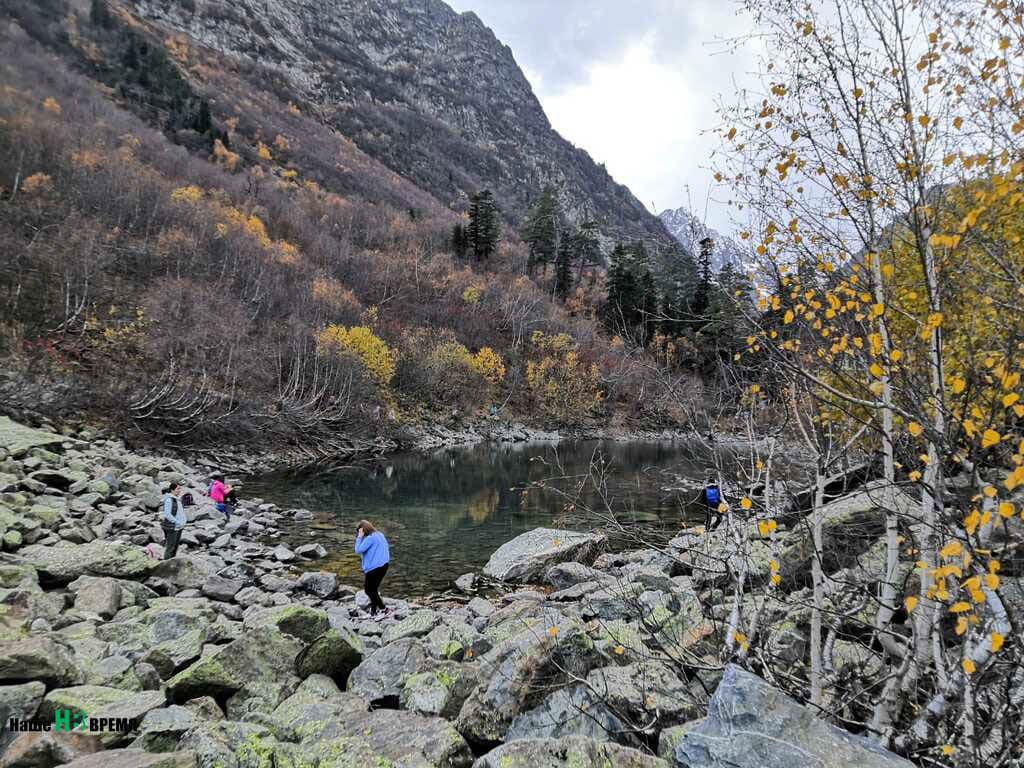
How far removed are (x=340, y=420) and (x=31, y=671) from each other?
32931 mm

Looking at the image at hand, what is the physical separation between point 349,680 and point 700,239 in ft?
19.7

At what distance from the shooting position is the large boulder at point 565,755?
10.8ft

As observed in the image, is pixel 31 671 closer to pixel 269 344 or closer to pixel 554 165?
pixel 269 344

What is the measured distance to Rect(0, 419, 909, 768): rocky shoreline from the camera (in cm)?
320

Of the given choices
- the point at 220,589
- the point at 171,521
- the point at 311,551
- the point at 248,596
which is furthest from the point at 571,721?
the point at 311,551

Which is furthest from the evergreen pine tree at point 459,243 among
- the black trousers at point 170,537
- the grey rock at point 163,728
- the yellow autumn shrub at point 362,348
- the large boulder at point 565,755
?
the large boulder at point 565,755

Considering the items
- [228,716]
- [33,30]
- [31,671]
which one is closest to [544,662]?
[228,716]

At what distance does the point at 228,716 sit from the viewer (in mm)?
4695

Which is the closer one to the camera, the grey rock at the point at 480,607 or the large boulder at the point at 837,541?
the large boulder at the point at 837,541

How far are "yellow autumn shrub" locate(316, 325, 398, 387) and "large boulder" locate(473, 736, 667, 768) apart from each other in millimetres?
36210

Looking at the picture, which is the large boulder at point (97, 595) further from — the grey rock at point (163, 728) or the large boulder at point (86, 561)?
the grey rock at point (163, 728)

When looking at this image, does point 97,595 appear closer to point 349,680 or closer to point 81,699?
point 81,699

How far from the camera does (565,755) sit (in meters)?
3.38

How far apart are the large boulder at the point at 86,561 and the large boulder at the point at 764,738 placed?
8.80 metres
